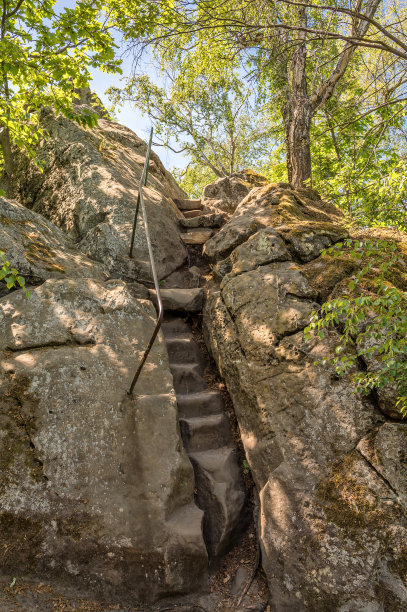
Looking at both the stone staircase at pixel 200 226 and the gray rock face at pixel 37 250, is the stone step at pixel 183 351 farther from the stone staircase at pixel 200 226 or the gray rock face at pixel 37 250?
the stone staircase at pixel 200 226

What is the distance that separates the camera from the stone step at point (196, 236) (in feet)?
26.3

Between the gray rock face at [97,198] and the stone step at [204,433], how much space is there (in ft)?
8.89

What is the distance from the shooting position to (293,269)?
5.10 m

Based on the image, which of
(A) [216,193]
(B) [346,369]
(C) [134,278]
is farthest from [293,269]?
(A) [216,193]

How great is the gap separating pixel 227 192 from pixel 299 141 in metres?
2.46

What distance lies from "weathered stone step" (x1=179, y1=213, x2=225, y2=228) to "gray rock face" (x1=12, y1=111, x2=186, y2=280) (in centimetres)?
35

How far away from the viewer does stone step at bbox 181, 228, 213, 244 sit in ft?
26.3

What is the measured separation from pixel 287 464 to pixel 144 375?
191 cm

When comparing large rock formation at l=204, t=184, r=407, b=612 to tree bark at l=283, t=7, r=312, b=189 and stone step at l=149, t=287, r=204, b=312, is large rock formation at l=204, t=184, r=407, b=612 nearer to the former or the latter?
stone step at l=149, t=287, r=204, b=312

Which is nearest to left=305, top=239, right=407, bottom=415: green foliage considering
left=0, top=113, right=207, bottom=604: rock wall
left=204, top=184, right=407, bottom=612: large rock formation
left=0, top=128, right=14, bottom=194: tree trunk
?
left=204, top=184, right=407, bottom=612: large rock formation

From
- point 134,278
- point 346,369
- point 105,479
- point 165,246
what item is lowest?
point 105,479

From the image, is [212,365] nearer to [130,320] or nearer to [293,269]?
[130,320]

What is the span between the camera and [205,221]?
8.60 metres

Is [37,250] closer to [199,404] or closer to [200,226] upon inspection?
[199,404]
